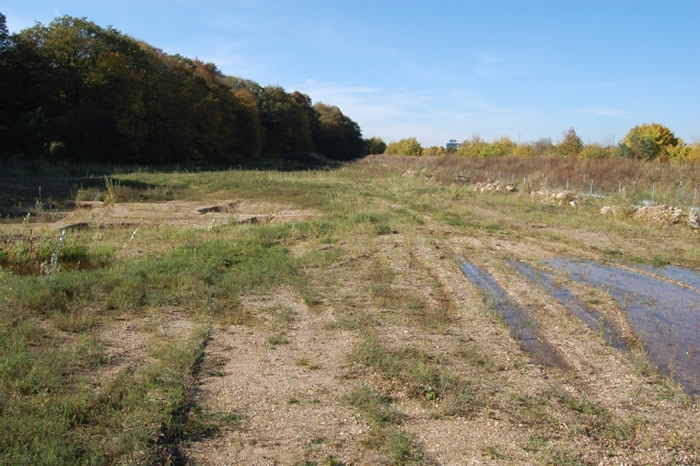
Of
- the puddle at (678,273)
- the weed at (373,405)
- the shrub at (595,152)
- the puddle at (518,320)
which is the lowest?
the weed at (373,405)

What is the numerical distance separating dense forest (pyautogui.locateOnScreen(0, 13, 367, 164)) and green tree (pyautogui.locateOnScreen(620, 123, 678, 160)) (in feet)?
115

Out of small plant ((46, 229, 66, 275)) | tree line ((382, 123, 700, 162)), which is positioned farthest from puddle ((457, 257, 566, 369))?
tree line ((382, 123, 700, 162))

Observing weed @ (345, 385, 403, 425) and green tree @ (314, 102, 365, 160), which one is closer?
weed @ (345, 385, 403, 425)

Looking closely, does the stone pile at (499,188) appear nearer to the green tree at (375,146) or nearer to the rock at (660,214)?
the rock at (660,214)

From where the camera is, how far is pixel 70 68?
38688 mm

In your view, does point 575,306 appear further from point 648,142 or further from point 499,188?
point 648,142

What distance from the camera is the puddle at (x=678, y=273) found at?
1141 cm

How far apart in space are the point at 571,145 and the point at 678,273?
3799cm

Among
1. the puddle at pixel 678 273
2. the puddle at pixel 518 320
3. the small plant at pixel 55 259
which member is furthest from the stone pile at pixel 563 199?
the small plant at pixel 55 259

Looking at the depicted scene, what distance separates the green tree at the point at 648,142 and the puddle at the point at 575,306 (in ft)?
104

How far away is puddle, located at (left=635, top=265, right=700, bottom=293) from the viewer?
37.4 ft

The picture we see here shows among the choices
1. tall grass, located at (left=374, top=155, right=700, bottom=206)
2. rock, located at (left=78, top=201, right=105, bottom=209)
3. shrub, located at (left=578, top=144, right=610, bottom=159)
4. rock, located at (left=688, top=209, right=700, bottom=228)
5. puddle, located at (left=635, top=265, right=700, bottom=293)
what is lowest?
rock, located at (left=78, top=201, right=105, bottom=209)

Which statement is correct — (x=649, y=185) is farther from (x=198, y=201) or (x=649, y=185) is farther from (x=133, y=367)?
(x=133, y=367)

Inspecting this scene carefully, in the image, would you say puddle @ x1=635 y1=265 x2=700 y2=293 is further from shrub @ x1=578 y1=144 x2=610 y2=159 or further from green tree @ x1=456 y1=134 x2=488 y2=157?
green tree @ x1=456 y1=134 x2=488 y2=157
